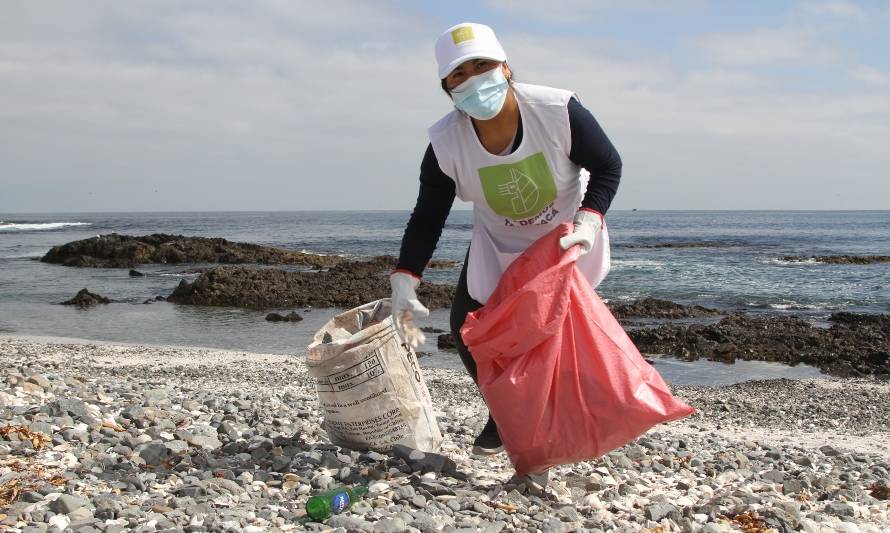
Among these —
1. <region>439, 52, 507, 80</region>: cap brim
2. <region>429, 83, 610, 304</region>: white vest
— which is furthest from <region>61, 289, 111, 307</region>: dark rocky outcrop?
<region>439, 52, 507, 80</region>: cap brim

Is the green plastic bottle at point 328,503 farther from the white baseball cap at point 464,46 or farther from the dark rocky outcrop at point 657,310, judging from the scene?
the dark rocky outcrop at point 657,310

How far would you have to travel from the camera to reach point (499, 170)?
3225 millimetres

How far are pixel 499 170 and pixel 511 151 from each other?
9 cm

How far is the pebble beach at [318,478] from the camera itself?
296 cm

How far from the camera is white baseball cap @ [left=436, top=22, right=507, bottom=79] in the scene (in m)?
3.07

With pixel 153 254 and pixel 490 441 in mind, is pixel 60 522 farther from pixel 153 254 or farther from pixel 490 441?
pixel 153 254

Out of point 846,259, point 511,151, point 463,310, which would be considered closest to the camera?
point 511,151

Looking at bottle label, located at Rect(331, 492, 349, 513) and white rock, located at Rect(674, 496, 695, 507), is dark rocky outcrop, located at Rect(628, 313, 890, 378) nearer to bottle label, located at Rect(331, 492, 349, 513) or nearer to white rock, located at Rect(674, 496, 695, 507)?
Answer: white rock, located at Rect(674, 496, 695, 507)

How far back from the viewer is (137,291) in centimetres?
1912

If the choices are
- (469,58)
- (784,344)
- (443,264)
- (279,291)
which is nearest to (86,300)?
(279,291)

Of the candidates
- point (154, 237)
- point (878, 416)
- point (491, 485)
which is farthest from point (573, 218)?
point (154, 237)

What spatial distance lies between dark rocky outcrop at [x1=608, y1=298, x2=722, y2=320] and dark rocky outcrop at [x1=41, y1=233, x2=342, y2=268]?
546 inches

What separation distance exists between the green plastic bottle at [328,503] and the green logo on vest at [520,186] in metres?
1.33

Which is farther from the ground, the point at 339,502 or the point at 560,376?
the point at 560,376
